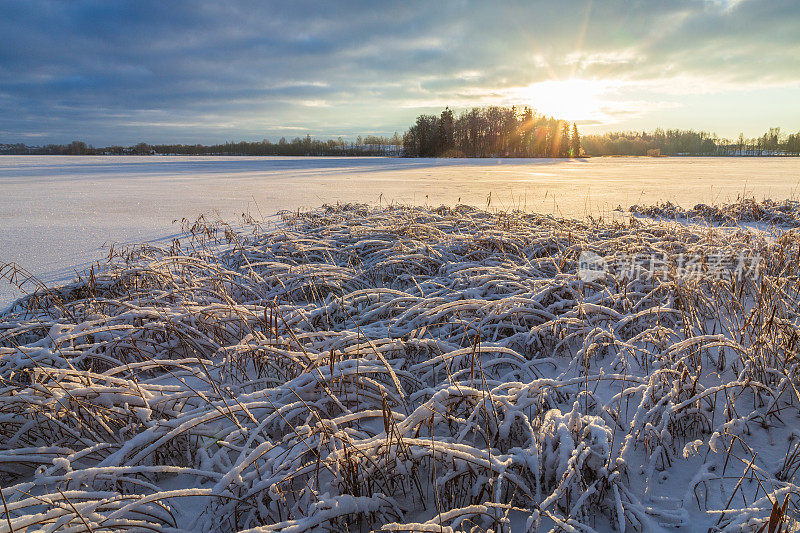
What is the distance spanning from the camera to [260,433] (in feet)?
6.14

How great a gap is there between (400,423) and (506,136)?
75.6m

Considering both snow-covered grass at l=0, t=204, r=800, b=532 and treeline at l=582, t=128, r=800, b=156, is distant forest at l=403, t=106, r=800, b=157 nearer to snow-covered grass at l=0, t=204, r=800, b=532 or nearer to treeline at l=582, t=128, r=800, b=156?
treeline at l=582, t=128, r=800, b=156

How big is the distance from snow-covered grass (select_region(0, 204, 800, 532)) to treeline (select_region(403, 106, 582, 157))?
2550 inches

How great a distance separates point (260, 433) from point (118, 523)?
655 mm

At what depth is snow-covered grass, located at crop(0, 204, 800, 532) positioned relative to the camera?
57.1 inches

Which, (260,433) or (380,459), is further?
(260,433)

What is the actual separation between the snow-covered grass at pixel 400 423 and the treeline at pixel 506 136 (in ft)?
213

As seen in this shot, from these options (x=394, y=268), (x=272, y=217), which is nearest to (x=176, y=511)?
(x=394, y=268)

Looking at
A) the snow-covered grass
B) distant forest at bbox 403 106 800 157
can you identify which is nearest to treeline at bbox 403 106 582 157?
distant forest at bbox 403 106 800 157

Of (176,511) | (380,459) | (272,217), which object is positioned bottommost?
(176,511)

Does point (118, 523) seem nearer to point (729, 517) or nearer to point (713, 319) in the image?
point (729, 517)

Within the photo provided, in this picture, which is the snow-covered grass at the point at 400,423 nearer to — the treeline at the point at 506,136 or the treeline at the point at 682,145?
the treeline at the point at 506,136

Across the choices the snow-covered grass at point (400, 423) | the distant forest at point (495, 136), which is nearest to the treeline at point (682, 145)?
the distant forest at point (495, 136)

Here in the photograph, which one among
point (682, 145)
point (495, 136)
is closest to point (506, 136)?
point (495, 136)
